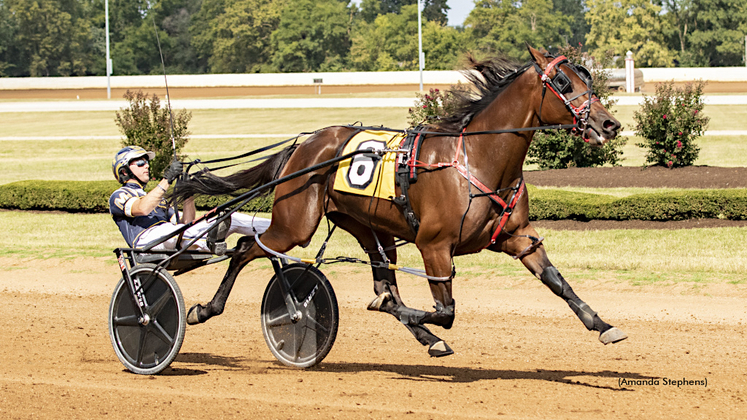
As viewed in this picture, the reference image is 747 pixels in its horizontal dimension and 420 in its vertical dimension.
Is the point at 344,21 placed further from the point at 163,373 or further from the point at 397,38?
the point at 163,373

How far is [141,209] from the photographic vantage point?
5.35 metres

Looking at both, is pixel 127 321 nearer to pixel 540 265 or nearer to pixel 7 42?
pixel 540 265

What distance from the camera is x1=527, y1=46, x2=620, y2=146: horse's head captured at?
4418mm

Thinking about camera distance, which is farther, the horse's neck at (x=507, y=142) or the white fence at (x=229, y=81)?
the white fence at (x=229, y=81)

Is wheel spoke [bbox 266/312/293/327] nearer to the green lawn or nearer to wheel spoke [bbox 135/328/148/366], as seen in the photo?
wheel spoke [bbox 135/328/148/366]

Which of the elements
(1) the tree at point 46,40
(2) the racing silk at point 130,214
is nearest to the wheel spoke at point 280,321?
(2) the racing silk at point 130,214

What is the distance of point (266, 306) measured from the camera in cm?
555

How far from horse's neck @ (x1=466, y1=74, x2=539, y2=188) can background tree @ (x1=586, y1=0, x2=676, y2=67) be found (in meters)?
51.3

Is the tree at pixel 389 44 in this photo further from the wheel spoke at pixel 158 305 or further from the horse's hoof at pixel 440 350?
the horse's hoof at pixel 440 350

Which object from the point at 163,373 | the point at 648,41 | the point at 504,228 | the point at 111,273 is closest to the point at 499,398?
the point at 504,228

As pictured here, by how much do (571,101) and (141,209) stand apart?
284cm

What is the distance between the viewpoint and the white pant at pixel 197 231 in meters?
5.55

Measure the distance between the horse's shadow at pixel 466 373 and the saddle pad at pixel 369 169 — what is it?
1189 millimetres

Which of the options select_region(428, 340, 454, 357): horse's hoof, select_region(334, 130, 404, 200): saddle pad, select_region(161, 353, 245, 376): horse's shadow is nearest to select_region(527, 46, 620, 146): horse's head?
select_region(334, 130, 404, 200): saddle pad
